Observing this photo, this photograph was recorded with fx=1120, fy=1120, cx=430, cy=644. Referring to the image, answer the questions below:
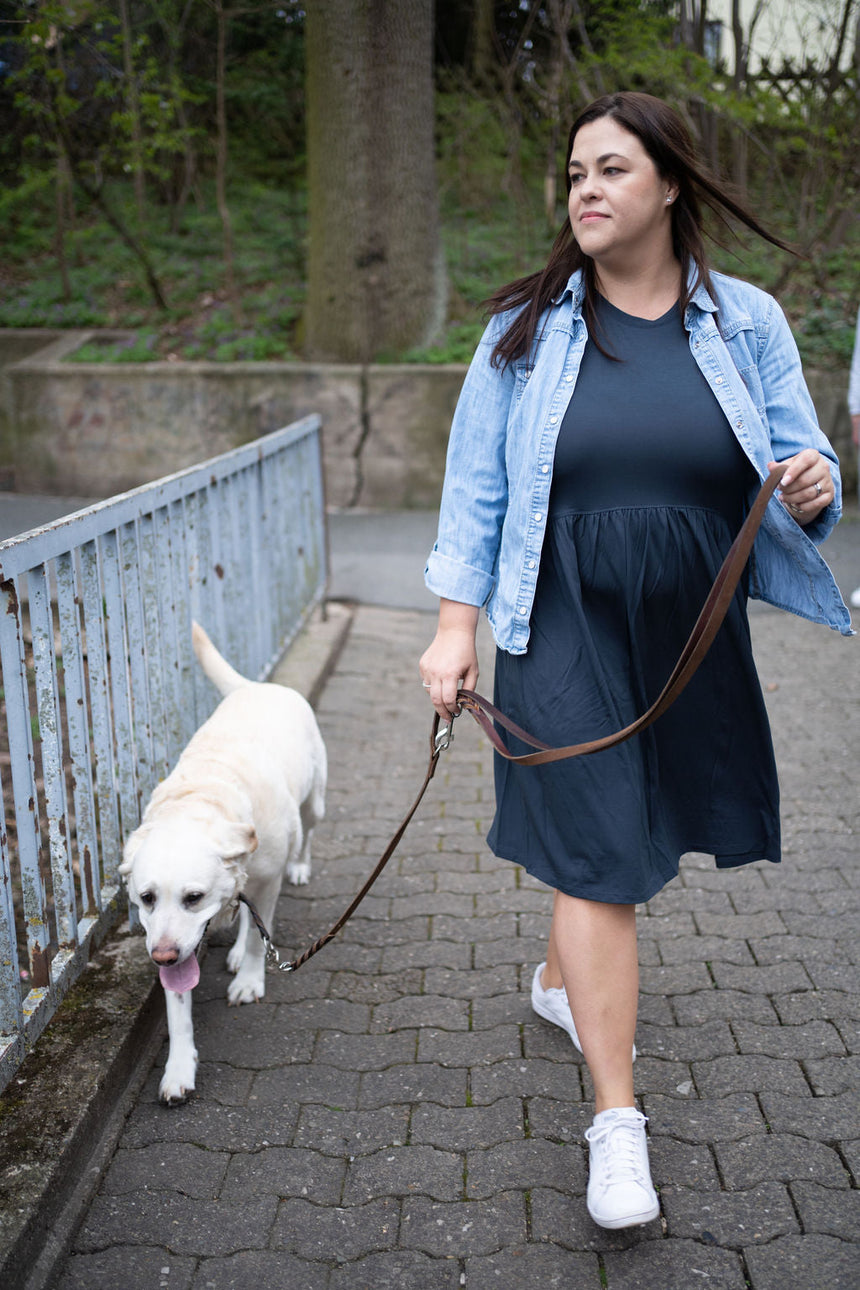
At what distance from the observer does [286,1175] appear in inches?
95.0

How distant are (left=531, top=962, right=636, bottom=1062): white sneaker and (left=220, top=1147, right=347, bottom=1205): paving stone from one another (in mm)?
684

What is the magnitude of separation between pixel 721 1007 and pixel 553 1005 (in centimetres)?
48

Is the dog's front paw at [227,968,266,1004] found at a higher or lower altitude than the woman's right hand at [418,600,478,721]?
lower

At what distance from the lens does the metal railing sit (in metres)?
2.42

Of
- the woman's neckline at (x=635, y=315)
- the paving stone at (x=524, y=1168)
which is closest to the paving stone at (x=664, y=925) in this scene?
the paving stone at (x=524, y=1168)

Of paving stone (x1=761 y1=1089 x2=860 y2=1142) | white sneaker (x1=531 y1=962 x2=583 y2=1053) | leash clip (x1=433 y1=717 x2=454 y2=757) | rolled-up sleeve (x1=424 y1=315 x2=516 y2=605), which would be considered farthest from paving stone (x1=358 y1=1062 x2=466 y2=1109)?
rolled-up sleeve (x1=424 y1=315 x2=516 y2=605)

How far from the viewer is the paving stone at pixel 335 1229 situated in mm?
2203

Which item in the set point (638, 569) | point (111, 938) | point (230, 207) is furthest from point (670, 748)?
point (230, 207)

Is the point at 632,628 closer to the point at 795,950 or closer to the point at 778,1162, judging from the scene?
the point at 778,1162

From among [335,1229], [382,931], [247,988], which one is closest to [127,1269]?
[335,1229]

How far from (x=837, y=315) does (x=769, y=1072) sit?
899cm

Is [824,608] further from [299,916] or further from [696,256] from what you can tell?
[299,916]

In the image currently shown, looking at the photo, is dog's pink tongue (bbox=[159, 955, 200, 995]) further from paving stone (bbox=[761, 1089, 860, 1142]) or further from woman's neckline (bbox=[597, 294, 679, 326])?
woman's neckline (bbox=[597, 294, 679, 326])

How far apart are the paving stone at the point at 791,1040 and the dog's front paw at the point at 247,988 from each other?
1269 millimetres
